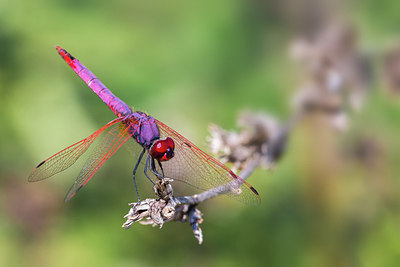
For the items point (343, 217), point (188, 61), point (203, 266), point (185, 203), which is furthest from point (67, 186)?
point (343, 217)

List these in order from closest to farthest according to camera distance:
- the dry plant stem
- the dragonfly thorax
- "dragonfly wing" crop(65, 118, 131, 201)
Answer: the dry plant stem, "dragonfly wing" crop(65, 118, 131, 201), the dragonfly thorax

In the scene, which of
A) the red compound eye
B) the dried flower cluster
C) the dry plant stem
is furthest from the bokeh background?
the red compound eye

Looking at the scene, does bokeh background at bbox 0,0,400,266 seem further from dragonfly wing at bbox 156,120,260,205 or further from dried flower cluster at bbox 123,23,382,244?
dragonfly wing at bbox 156,120,260,205

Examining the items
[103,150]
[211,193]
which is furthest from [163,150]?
[211,193]

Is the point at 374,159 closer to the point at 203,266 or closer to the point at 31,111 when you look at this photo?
the point at 203,266

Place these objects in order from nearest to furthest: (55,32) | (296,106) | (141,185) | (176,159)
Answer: (176,159) < (141,185) < (296,106) < (55,32)

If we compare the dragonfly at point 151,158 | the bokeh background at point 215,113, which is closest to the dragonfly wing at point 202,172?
the dragonfly at point 151,158

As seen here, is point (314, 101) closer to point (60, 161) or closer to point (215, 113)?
point (215, 113)

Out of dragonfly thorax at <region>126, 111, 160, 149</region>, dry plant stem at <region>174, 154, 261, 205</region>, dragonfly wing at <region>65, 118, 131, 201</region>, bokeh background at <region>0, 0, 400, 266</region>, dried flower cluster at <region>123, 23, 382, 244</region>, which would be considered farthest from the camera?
bokeh background at <region>0, 0, 400, 266</region>

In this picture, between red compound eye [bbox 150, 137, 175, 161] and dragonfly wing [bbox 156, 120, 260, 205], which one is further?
red compound eye [bbox 150, 137, 175, 161]
